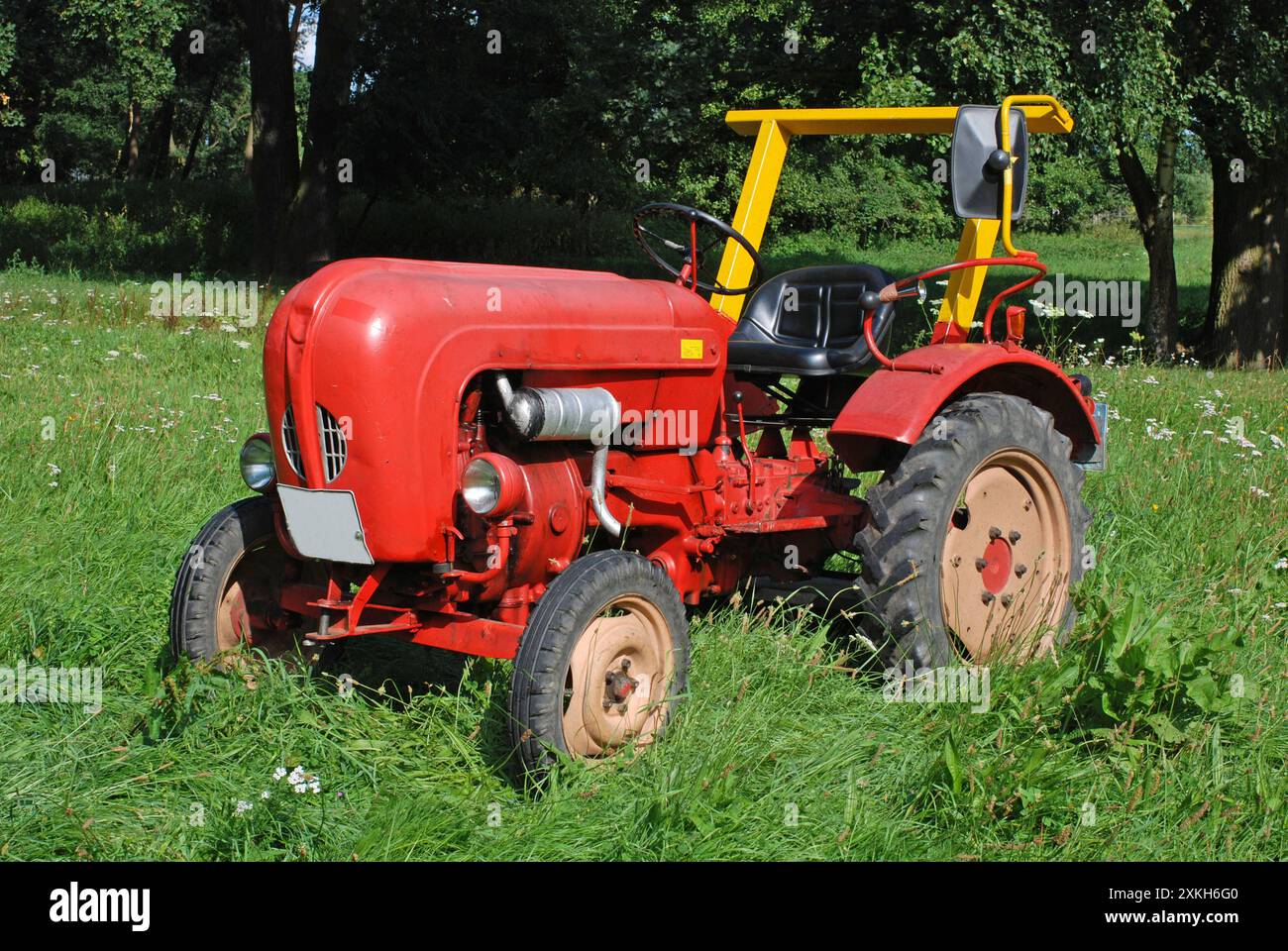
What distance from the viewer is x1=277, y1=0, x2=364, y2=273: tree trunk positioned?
15570 millimetres

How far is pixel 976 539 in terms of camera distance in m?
4.19

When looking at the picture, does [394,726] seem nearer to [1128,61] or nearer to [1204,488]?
[1204,488]

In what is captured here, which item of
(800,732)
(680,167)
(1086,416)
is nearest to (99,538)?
(800,732)

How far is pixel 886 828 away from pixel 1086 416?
7.24ft

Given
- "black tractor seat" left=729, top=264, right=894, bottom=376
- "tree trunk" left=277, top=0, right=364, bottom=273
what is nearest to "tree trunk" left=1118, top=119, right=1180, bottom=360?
"tree trunk" left=277, top=0, right=364, bottom=273

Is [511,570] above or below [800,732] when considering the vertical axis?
above

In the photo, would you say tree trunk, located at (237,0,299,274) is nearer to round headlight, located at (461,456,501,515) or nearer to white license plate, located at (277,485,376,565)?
white license plate, located at (277,485,376,565)

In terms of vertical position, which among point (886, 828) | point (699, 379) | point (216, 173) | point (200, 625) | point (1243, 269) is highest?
point (216, 173)

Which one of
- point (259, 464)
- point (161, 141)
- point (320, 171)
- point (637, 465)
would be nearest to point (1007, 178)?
point (637, 465)

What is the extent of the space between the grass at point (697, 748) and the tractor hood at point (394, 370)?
0.62 metres

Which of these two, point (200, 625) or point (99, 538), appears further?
point (99, 538)

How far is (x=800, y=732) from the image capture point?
143 inches

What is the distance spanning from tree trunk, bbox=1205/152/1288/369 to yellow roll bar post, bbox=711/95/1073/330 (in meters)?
9.26

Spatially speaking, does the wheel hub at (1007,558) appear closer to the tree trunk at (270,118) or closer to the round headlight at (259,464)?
the round headlight at (259,464)
